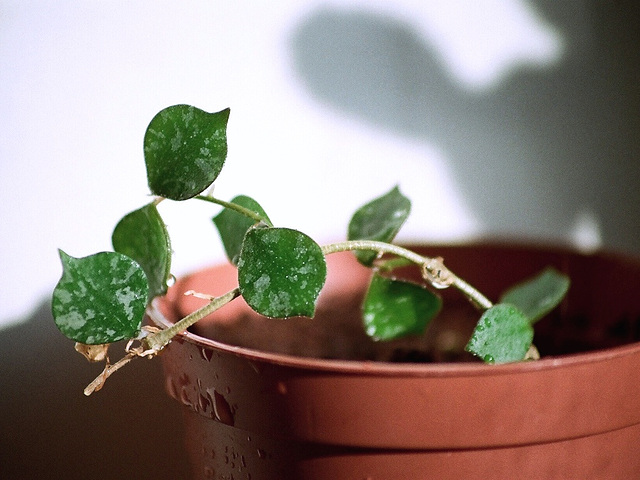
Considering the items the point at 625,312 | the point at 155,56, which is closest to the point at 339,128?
the point at 155,56

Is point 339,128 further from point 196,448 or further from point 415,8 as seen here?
point 196,448

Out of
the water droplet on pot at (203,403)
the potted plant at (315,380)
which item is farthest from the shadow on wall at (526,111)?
the water droplet on pot at (203,403)

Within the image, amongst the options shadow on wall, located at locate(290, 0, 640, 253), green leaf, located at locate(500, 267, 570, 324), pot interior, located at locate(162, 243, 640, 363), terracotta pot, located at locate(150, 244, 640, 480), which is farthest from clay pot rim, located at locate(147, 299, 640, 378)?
shadow on wall, located at locate(290, 0, 640, 253)

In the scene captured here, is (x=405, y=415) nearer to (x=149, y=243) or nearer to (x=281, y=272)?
(x=281, y=272)

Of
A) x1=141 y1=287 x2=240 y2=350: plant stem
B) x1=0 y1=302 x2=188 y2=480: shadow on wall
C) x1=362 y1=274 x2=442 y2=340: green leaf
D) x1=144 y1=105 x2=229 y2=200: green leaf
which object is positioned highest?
x1=144 y1=105 x2=229 y2=200: green leaf

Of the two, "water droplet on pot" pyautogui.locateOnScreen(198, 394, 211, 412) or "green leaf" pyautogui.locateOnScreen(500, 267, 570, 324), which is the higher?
"water droplet on pot" pyautogui.locateOnScreen(198, 394, 211, 412)

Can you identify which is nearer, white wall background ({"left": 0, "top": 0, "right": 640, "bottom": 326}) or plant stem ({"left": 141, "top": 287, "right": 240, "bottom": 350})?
plant stem ({"left": 141, "top": 287, "right": 240, "bottom": 350})

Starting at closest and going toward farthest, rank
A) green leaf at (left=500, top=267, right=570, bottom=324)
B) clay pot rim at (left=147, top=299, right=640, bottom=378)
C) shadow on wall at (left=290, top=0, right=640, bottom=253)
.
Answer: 1. clay pot rim at (left=147, top=299, right=640, bottom=378)
2. green leaf at (left=500, top=267, right=570, bottom=324)
3. shadow on wall at (left=290, top=0, right=640, bottom=253)

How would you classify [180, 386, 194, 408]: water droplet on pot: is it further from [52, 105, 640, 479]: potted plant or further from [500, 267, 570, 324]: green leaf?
[500, 267, 570, 324]: green leaf
